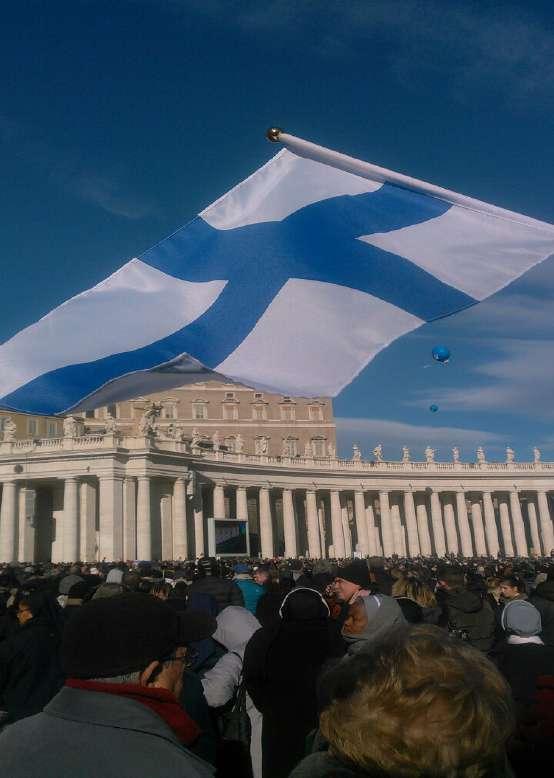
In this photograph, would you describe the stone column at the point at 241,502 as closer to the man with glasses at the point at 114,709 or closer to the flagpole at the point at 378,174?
the flagpole at the point at 378,174

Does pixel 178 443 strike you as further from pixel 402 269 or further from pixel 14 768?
pixel 14 768

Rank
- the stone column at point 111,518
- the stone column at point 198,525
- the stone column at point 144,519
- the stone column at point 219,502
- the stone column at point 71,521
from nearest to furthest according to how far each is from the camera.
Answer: the stone column at point 111,518 → the stone column at point 71,521 → the stone column at point 144,519 → the stone column at point 198,525 → the stone column at point 219,502

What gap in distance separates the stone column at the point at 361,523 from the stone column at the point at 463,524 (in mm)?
11951

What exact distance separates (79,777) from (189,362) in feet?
20.7

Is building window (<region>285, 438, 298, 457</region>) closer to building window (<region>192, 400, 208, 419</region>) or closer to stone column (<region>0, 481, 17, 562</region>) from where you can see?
building window (<region>192, 400, 208, 419</region>)

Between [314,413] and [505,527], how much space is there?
28.0m

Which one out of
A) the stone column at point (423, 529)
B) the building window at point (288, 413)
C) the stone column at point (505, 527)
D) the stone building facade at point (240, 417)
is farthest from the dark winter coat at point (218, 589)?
the stone column at point (505, 527)

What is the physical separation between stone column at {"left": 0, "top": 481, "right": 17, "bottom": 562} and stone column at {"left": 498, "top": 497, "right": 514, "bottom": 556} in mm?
57920

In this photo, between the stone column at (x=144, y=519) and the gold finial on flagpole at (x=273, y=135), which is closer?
the gold finial on flagpole at (x=273, y=135)

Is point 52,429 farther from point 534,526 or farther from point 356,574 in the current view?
point 356,574

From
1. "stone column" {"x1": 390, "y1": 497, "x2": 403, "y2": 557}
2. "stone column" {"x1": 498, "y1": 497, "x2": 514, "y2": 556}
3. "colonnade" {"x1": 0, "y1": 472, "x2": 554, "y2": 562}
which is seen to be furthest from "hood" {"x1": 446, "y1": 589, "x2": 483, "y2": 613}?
"stone column" {"x1": 498, "y1": 497, "x2": 514, "y2": 556}

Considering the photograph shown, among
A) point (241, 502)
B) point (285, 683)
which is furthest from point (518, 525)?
point (285, 683)

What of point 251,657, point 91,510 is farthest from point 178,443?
point 251,657

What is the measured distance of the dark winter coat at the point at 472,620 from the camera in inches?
300
